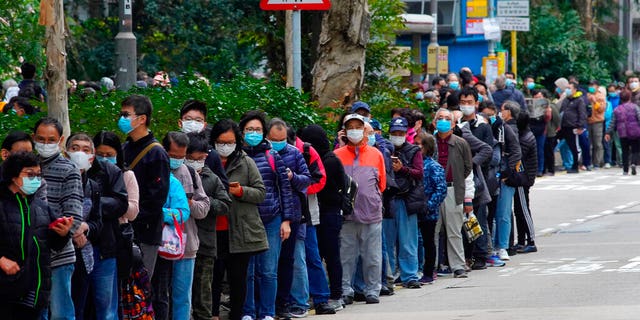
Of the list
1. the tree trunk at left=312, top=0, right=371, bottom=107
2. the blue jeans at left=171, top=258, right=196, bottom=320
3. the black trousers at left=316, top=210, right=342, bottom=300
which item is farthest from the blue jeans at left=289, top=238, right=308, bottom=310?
the tree trunk at left=312, top=0, right=371, bottom=107

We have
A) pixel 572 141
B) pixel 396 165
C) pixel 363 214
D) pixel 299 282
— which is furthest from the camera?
pixel 572 141

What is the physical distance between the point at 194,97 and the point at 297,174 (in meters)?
1.83

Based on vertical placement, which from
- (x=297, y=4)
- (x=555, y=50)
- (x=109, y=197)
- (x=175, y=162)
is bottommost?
(x=109, y=197)

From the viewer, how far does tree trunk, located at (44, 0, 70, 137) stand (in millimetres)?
11438

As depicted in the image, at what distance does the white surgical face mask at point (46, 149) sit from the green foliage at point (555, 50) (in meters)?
37.0

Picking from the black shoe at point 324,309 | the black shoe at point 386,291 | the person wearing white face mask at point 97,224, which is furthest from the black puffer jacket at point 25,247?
the black shoe at point 386,291

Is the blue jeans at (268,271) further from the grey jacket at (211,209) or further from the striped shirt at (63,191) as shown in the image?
the striped shirt at (63,191)

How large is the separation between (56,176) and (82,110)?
11.9 ft

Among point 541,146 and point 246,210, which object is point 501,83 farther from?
point 246,210

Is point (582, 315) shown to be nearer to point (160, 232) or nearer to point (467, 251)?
point (160, 232)

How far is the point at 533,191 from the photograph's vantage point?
28047 mm

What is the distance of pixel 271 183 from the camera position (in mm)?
12742

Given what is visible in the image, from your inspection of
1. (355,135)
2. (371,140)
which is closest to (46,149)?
(355,135)

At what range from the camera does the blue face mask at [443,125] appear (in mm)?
16281
